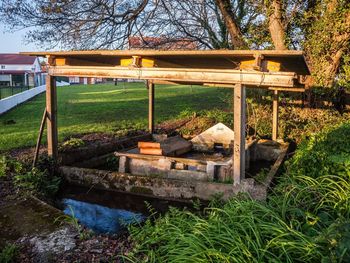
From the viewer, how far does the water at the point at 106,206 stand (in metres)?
6.82

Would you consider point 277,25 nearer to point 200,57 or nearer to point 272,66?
point 200,57

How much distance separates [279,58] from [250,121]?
Result: 7581 millimetres

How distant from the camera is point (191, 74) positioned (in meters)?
7.20

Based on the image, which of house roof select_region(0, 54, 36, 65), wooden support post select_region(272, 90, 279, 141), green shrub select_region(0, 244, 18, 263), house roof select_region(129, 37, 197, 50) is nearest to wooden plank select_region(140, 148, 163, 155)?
wooden support post select_region(272, 90, 279, 141)

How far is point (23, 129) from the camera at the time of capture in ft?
46.9

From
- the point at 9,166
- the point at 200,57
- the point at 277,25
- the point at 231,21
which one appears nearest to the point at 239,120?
the point at 200,57

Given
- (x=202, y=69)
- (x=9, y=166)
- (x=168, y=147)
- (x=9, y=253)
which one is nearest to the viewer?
(x=9, y=253)

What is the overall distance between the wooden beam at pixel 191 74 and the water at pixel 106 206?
97.4 inches

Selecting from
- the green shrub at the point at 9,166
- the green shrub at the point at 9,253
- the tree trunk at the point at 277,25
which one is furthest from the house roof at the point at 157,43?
the green shrub at the point at 9,253

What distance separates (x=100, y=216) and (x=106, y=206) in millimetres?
542

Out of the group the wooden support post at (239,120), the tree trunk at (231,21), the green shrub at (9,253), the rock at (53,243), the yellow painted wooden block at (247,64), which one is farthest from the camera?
the tree trunk at (231,21)

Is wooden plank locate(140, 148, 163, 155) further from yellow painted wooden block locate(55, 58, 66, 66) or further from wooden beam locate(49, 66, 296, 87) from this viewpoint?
yellow painted wooden block locate(55, 58, 66, 66)

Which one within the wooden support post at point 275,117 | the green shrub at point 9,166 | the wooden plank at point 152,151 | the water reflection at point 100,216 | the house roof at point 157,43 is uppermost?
the house roof at point 157,43

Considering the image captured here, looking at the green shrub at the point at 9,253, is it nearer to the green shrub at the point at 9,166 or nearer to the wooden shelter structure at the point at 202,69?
the green shrub at the point at 9,166
